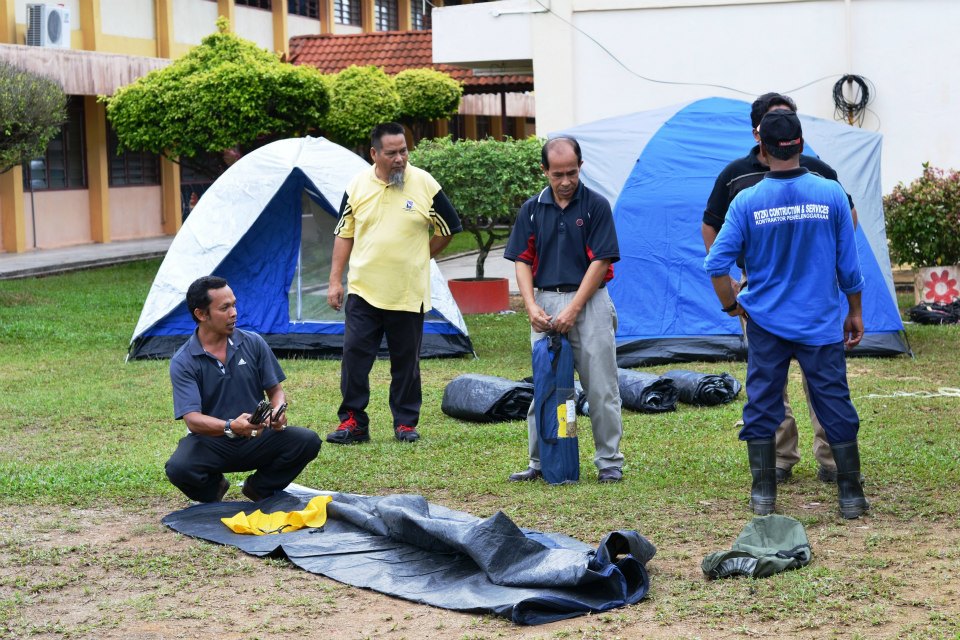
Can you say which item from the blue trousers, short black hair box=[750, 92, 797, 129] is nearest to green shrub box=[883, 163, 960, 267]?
short black hair box=[750, 92, 797, 129]

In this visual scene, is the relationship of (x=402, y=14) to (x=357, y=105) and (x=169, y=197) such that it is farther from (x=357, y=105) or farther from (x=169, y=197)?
(x=357, y=105)

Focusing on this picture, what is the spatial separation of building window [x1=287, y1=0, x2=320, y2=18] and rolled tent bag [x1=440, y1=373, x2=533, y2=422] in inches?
903

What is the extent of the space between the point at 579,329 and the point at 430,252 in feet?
6.16

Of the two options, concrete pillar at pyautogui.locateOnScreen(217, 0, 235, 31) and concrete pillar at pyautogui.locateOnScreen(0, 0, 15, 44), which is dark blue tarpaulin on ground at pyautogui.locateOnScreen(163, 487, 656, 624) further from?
concrete pillar at pyautogui.locateOnScreen(217, 0, 235, 31)

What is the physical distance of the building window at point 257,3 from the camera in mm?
27297

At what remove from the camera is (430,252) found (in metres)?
7.71

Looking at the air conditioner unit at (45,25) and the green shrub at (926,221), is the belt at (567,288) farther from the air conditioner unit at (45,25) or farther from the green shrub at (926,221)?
the air conditioner unit at (45,25)

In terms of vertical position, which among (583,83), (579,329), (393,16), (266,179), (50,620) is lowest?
(50,620)

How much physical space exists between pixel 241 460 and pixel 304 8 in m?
26.1

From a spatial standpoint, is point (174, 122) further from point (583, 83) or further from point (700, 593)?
point (700, 593)

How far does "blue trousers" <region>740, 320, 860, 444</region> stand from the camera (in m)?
5.23

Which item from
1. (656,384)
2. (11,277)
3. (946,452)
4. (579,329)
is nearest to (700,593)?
(579,329)

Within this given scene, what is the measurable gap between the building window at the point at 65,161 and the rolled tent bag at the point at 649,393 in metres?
16.4

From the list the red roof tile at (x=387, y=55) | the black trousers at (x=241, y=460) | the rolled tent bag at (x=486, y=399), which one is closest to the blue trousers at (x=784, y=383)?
the black trousers at (x=241, y=460)
